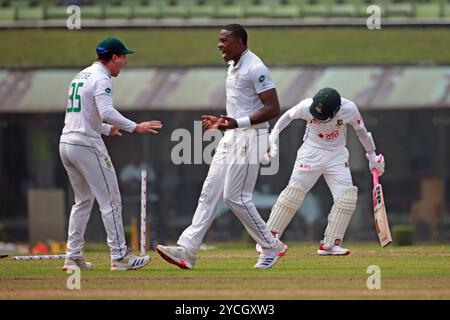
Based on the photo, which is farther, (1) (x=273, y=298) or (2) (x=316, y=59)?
(2) (x=316, y=59)

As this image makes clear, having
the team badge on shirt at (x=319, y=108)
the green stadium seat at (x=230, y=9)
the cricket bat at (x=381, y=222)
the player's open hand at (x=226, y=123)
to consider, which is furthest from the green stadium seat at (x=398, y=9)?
the player's open hand at (x=226, y=123)

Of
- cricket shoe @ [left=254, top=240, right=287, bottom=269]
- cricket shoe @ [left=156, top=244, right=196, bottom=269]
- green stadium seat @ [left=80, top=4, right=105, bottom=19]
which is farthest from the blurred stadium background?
cricket shoe @ [left=156, top=244, right=196, bottom=269]

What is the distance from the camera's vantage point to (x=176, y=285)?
44.7ft

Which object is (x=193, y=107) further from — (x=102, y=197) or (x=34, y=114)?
(x=102, y=197)

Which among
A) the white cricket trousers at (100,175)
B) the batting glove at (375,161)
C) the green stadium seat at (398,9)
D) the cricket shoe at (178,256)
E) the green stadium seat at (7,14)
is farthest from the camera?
the green stadium seat at (7,14)

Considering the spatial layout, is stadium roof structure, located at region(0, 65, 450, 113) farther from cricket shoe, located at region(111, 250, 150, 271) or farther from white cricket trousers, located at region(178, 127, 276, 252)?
white cricket trousers, located at region(178, 127, 276, 252)

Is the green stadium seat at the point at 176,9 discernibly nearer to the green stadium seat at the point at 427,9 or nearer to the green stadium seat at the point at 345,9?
the green stadium seat at the point at 345,9

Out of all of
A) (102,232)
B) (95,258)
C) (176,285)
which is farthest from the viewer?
(102,232)

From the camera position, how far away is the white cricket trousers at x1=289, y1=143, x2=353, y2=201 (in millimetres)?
17062

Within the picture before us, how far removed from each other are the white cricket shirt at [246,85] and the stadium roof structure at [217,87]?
14.6m

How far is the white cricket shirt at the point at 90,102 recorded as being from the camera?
14609 millimetres

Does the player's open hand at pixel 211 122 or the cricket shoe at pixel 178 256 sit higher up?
the player's open hand at pixel 211 122
